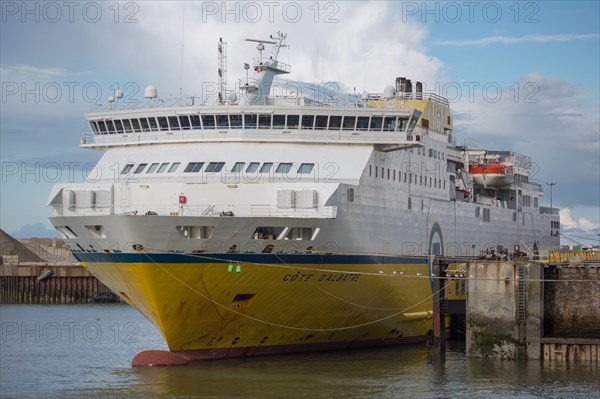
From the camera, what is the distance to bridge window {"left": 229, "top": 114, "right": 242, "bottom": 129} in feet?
102

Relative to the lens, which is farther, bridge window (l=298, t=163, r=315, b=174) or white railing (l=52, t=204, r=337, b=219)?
bridge window (l=298, t=163, r=315, b=174)

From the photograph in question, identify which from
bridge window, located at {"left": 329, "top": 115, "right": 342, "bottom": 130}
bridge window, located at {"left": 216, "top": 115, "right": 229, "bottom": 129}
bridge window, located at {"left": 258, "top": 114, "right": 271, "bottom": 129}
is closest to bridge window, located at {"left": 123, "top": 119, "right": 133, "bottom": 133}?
bridge window, located at {"left": 216, "top": 115, "right": 229, "bottom": 129}

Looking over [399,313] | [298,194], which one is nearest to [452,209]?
[399,313]

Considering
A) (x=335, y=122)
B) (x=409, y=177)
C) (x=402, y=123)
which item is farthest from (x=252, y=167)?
(x=409, y=177)

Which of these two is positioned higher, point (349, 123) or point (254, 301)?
point (349, 123)

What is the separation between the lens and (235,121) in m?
31.2

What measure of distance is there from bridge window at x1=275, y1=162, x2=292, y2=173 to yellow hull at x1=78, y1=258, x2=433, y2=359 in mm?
3054

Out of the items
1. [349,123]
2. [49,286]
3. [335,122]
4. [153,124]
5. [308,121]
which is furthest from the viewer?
[49,286]

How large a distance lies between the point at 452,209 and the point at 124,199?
47.1 ft

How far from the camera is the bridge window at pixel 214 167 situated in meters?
29.8

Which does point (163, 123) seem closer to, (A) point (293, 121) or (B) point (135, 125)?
(B) point (135, 125)

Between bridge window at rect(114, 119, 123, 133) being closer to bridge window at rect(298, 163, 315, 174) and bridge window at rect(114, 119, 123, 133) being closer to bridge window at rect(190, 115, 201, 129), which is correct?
bridge window at rect(190, 115, 201, 129)

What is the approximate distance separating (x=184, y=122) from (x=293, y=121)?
3402 millimetres

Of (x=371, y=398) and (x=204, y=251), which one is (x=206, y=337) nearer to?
(x=204, y=251)
